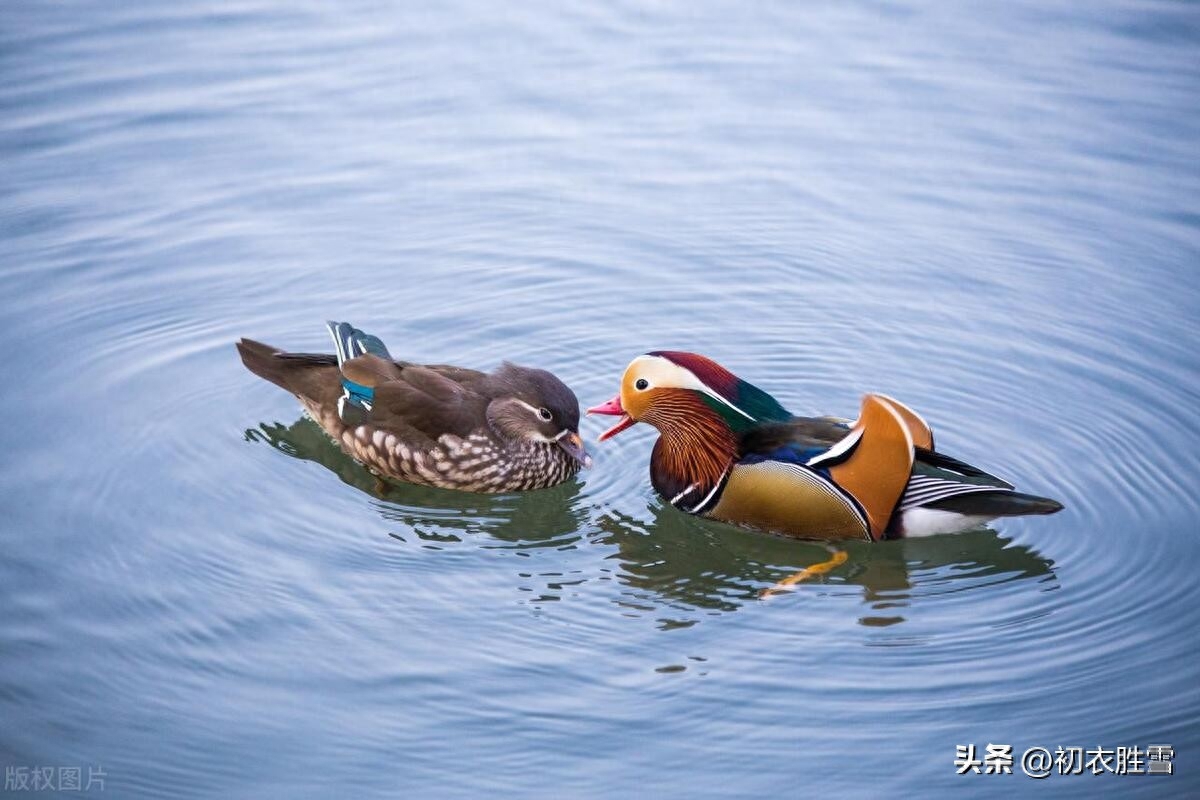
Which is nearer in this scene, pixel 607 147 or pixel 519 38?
pixel 607 147

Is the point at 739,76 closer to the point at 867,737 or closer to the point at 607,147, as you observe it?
the point at 607,147

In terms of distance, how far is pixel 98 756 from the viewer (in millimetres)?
7523

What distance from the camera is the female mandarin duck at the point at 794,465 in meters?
8.76

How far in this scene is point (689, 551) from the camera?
9141 millimetres

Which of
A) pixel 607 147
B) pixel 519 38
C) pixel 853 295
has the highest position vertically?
pixel 519 38

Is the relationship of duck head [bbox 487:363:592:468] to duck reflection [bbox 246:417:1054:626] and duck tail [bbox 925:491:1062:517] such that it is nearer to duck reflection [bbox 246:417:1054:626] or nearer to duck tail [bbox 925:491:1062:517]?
duck reflection [bbox 246:417:1054:626]

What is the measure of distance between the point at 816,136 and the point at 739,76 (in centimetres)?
123

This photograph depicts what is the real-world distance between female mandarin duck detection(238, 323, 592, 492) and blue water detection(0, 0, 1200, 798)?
20 cm

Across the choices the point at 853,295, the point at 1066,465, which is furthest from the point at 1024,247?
the point at 1066,465

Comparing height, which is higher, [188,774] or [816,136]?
[816,136]

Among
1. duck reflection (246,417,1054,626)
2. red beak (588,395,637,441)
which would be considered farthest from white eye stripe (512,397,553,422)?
duck reflection (246,417,1054,626)

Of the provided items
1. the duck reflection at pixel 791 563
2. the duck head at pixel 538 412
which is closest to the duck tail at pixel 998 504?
the duck reflection at pixel 791 563

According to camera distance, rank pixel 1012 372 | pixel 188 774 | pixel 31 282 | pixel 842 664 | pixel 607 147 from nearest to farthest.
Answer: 1. pixel 188 774
2. pixel 842 664
3. pixel 1012 372
4. pixel 31 282
5. pixel 607 147

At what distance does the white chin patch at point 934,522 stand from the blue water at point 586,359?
6.5 inches
